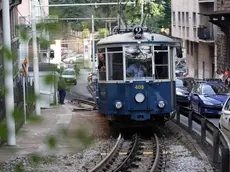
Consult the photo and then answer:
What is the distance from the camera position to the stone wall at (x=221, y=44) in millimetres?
46778

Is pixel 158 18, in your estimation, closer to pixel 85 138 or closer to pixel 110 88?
pixel 110 88

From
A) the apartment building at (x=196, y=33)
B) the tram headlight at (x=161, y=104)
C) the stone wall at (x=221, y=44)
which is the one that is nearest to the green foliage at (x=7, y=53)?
the tram headlight at (x=161, y=104)

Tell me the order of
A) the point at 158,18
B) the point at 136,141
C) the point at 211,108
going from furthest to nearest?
the point at 158,18, the point at 211,108, the point at 136,141

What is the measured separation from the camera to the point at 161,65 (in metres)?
18.0

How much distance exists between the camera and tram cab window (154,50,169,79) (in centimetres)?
1798

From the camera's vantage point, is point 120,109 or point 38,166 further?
point 120,109

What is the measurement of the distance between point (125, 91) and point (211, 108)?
780 cm

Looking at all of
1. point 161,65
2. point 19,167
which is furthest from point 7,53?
point 161,65

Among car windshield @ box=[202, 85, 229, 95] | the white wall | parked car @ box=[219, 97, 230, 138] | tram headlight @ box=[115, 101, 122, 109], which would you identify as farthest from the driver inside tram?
the white wall

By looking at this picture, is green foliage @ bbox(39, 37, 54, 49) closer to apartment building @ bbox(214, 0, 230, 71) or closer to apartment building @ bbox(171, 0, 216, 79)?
apartment building @ bbox(214, 0, 230, 71)

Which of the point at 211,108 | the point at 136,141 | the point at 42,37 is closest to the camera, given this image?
the point at 42,37

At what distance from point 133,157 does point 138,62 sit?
4207 mm

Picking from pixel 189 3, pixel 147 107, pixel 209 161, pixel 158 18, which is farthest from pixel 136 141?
pixel 158 18

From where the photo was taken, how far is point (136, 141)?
1695 centimetres
